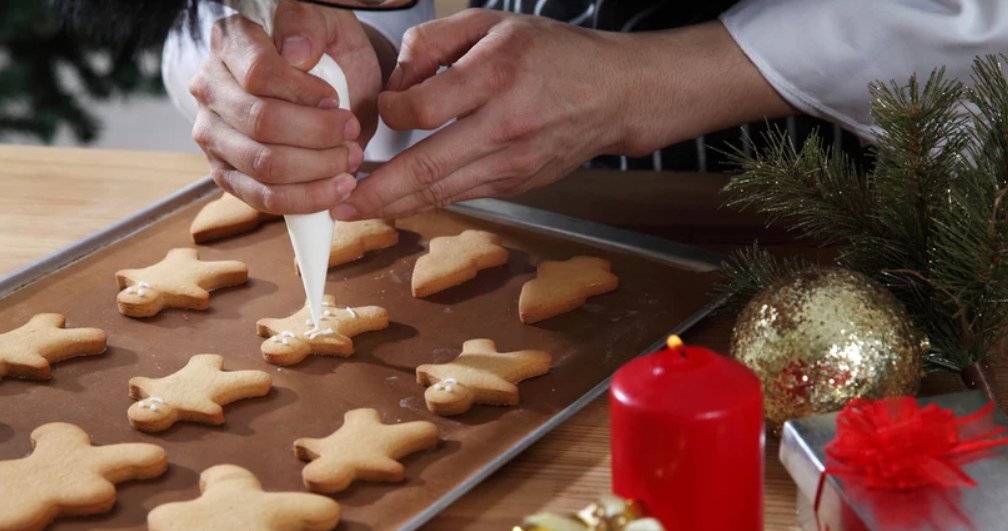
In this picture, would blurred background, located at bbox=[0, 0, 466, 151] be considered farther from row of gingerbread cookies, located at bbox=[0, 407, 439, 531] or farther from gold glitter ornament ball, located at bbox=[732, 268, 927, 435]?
gold glitter ornament ball, located at bbox=[732, 268, 927, 435]

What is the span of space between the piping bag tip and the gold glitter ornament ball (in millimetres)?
366

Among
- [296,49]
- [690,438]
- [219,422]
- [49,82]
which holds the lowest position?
[49,82]

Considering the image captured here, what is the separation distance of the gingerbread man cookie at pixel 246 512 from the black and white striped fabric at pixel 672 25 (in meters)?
0.65

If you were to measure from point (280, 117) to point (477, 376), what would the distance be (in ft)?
0.84

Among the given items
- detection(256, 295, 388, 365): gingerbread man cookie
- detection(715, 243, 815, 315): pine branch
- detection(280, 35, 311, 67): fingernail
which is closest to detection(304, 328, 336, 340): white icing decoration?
detection(256, 295, 388, 365): gingerbread man cookie

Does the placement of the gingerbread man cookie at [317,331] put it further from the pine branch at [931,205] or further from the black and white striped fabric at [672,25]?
the black and white striped fabric at [672,25]

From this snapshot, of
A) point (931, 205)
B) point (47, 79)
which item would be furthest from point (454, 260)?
point (47, 79)

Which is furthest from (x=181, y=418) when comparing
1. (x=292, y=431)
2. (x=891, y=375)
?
(x=891, y=375)

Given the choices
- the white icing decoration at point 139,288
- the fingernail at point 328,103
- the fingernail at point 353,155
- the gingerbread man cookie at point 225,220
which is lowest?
the white icing decoration at point 139,288

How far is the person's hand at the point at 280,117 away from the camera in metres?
0.93

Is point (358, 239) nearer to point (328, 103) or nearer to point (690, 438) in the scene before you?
point (328, 103)

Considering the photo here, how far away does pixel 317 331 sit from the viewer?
0.95 meters

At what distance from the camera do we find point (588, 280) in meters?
1.03

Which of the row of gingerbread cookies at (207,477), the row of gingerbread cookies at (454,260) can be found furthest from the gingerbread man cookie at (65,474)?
the row of gingerbread cookies at (454,260)
